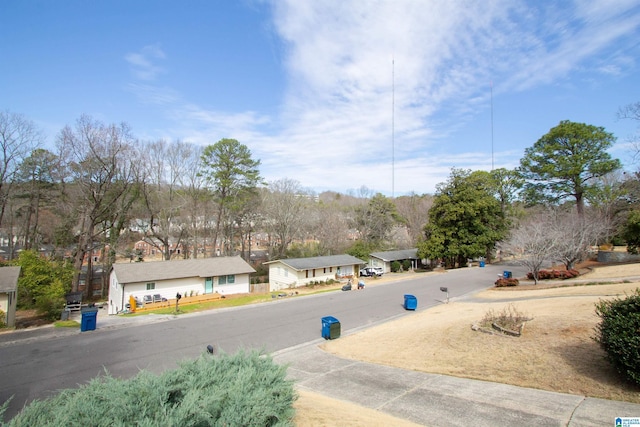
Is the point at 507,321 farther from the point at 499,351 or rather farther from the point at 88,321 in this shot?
the point at 88,321

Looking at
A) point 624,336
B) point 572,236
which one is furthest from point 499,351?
point 572,236

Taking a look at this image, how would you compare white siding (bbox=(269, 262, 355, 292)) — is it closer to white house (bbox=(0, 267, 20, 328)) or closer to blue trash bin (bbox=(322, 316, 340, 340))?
blue trash bin (bbox=(322, 316, 340, 340))

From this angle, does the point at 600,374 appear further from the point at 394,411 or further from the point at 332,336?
the point at 332,336

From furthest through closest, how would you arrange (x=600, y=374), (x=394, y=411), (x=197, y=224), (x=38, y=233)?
(x=197, y=224) → (x=38, y=233) → (x=600, y=374) → (x=394, y=411)

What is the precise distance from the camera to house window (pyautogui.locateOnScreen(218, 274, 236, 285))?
30234 millimetres

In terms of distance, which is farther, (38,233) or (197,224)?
(197,224)

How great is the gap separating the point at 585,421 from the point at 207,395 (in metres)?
6.81

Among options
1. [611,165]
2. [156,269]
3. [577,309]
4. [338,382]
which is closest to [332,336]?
[338,382]

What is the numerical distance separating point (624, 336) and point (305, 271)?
30308 millimetres

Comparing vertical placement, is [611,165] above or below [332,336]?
above

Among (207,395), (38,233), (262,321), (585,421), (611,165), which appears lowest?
(262,321)

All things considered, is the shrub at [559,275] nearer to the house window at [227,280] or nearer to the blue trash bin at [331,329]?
the blue trash bin at [331,329]

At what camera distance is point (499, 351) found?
34.4 feet

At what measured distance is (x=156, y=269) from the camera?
90.3 feet
